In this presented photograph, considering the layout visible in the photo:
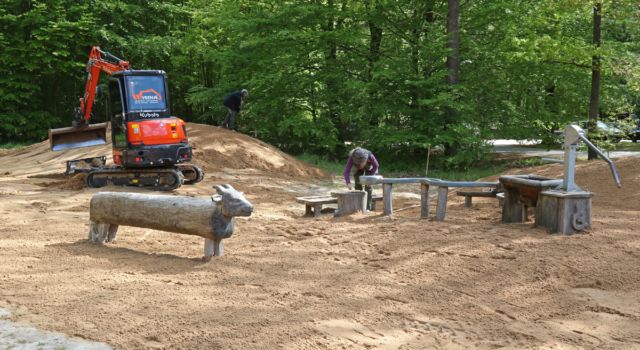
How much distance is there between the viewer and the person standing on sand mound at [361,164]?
1118cm

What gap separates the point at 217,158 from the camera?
60.7 ft

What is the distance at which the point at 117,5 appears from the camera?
28.9 m

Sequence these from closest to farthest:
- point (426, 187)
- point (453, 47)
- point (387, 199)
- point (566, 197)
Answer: point (566, 197) → point (426, 187) → point (387, 199) → point (453, 47)

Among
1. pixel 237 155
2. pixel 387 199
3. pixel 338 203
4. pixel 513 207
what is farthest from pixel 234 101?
pixel 513 207

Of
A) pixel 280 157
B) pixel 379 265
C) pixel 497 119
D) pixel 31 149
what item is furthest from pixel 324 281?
pixel 31 149

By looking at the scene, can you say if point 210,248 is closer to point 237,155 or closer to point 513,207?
point 513,207

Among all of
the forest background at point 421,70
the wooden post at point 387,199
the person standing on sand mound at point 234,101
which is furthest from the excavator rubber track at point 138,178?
the forest background at point 421,70

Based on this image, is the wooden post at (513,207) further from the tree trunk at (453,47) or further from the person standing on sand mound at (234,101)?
the person standing on sand mound at (234,101)

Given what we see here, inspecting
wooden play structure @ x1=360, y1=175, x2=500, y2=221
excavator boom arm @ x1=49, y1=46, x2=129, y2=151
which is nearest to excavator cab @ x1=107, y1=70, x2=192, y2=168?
excavator boom arm @ x1=49, y1=46, x2=129, y2=151

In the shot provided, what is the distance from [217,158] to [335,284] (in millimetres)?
12308

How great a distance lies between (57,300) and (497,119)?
1810 cm

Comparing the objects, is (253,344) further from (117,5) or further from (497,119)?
(117,5)

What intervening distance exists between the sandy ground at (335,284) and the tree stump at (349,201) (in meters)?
0.27

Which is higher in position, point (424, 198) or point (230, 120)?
point (230, 120)
